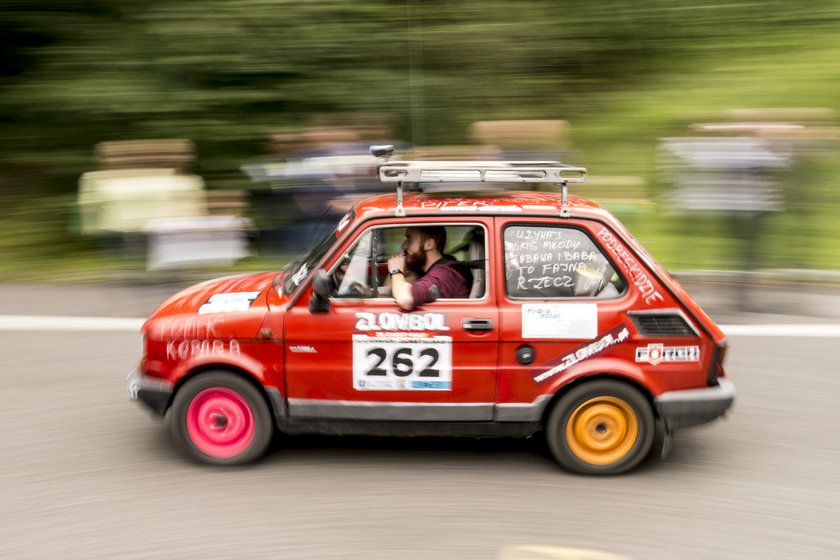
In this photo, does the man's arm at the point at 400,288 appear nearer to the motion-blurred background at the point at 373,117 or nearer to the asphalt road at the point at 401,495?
the asphalt road at the point at 401,495

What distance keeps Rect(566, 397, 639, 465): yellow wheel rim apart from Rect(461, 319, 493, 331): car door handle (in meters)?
0.71

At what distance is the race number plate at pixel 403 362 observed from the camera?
5.70m

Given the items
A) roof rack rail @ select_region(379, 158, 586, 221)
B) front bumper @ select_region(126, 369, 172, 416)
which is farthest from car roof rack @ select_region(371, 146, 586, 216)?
front bumper @ select_region(126, 369, 172, 416)

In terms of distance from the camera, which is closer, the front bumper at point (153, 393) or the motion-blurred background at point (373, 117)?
the front bumper at point (153, 393)

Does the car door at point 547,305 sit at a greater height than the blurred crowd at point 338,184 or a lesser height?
lesser

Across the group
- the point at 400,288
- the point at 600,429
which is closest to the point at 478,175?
the point at 400,288

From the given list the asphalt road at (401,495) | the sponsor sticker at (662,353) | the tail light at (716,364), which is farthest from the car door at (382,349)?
the tail light at (716,364)

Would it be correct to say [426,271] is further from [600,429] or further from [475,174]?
[600,429]

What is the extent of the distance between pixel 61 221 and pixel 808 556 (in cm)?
1119

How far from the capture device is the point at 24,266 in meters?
12.4

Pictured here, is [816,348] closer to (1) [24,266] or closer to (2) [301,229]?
(2) [301,229]

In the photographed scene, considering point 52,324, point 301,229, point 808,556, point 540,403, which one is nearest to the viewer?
point 808,556

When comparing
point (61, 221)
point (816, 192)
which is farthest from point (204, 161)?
point (816, 192)

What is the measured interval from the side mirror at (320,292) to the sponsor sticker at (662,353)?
1.74m
